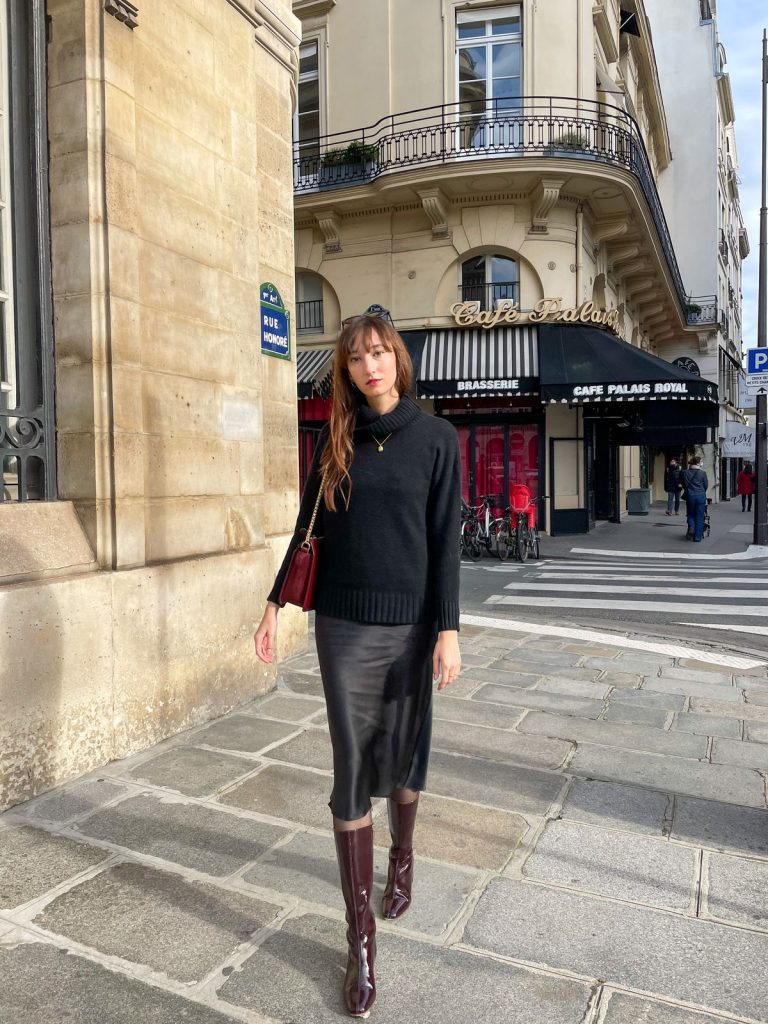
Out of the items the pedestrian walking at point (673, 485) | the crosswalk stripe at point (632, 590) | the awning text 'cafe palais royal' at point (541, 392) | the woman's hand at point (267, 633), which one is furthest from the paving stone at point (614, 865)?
the pedestrian walking at point (673, 485)

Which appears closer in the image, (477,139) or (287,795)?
(287,795)

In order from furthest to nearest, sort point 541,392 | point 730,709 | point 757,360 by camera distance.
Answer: point 541,392 < point 757,360 < point 730,709

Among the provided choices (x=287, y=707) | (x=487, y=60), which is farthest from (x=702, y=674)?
(x=487, y=60)

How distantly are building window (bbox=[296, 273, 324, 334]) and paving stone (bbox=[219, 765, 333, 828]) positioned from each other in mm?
16423

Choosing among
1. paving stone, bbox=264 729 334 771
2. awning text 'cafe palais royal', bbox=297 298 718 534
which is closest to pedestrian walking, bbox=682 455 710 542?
awning text 'cafe palais royal', bbox=297 298 718 534

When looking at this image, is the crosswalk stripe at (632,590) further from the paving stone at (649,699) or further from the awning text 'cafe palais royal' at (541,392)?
the awning text 'cafe palais royal' at (541,392)

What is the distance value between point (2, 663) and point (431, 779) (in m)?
1.94

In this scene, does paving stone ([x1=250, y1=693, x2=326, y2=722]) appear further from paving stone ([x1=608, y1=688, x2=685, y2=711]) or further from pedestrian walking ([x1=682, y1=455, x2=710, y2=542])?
pedestrian walking ([x1=682, y1=455, x2=710, y2=542])

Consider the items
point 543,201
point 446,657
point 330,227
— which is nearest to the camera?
point 446,657

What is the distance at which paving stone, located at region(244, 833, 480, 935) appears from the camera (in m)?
2.55

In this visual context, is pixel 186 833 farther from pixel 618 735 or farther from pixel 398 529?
pixel 618 735

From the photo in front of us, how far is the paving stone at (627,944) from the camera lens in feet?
7.18

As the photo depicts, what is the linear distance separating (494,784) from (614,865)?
0.81m

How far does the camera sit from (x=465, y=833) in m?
3.12
